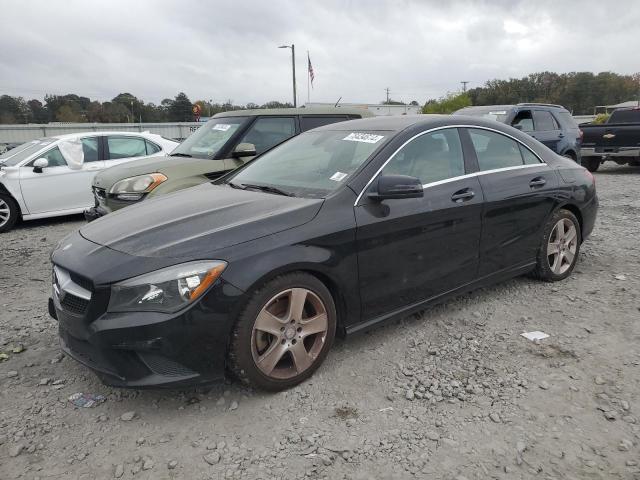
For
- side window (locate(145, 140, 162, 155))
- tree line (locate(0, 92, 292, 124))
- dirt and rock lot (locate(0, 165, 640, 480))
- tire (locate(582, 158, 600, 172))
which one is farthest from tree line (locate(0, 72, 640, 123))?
dirt and rock lot (locate(0, 165, 640, 480))

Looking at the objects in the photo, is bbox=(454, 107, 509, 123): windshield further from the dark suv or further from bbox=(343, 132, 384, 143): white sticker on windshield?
bbox=(343, 132, 384, 143): white sticker on windshield

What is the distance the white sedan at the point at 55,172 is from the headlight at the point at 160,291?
660 centimetres

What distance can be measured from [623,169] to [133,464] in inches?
652

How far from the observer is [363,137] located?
146 inches

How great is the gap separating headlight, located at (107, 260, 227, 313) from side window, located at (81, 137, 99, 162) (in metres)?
6.83

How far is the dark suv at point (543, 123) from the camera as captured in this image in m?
9.94

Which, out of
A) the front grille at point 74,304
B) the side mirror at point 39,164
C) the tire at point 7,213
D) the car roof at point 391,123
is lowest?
the tire at point 7,213

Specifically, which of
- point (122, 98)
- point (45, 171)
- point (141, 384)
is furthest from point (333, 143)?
point (122, 98)

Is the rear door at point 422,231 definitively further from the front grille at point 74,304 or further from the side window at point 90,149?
the side window at point 90,149

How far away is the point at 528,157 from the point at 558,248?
905 millimetres

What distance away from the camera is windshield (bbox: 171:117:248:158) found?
253 inches

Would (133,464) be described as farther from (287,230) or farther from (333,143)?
(333,143)

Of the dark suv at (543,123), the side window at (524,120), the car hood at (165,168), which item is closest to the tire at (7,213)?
the car hood at (165,168)

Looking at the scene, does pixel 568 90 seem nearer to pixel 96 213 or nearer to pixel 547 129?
pixel 547 129
